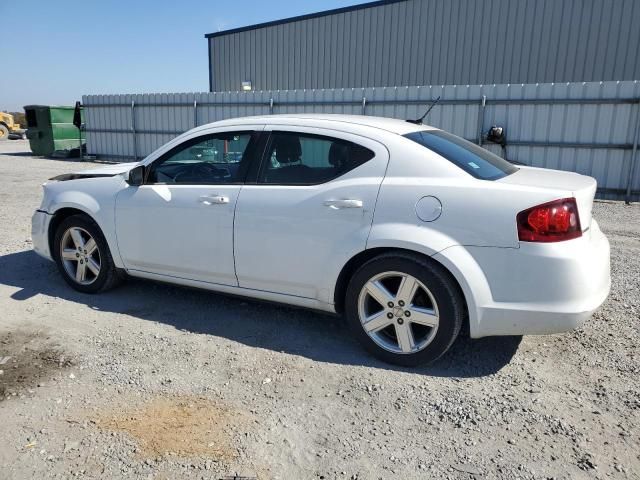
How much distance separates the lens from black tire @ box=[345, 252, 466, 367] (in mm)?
3146

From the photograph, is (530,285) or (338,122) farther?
(338,122)

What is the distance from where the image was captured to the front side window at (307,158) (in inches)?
139

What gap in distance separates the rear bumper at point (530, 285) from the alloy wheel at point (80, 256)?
3.10m

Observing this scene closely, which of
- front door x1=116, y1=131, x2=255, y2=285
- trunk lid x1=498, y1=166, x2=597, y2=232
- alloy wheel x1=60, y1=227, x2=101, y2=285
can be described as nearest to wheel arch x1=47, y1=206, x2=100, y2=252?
alloy wheel x1=60, y1=227, x2=101, y2=285

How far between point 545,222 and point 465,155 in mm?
854

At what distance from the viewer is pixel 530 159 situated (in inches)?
454

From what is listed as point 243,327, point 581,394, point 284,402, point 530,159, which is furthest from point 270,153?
point 530,159

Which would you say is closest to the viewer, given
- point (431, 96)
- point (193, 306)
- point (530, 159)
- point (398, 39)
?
point (193, 306)

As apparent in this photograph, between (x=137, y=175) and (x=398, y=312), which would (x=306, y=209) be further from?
(x=137, y=175)

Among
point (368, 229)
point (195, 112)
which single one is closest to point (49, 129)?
point (195, 112)

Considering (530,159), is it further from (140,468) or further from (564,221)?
(140,468)

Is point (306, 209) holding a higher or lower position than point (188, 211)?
higher

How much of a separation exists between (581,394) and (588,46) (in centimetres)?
1528

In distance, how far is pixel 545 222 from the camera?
294cm
